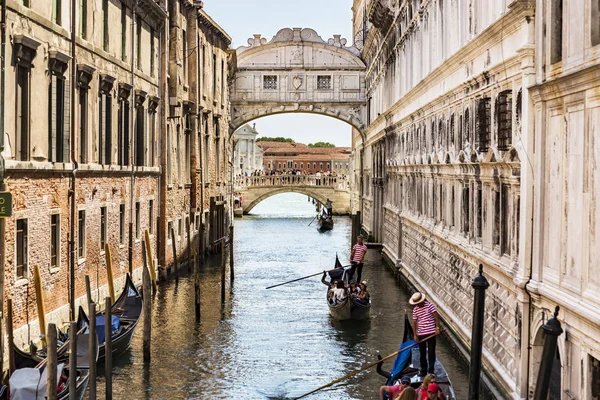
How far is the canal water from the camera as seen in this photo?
33.4 feet

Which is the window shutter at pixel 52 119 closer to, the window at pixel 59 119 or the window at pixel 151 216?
the window at pixel 59 119

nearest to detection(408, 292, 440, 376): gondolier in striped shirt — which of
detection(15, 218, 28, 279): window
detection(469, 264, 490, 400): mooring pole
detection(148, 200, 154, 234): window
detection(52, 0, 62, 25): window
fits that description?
detection(469, 264, 490, 400): mooring pole

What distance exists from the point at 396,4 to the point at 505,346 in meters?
12.7

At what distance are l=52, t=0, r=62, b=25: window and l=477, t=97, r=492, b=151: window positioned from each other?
18.6ft

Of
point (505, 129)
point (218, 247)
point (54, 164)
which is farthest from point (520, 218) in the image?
point (218, 247)

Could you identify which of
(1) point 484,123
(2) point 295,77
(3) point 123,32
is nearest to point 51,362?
(1) point 484,123

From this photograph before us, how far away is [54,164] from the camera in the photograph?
11320 millimetres

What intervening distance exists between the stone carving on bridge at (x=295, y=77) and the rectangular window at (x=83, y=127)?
60.3 feet

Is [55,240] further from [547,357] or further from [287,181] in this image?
[287,181]

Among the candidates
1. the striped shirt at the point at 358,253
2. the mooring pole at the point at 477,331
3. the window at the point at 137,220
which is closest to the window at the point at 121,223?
the window at the point at 137,220

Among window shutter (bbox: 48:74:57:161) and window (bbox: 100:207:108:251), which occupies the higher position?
window shutter (bbox: 48:74:57:161)

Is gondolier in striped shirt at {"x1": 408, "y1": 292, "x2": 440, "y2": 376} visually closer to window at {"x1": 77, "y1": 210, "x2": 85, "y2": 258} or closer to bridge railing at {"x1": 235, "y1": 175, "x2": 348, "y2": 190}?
A: window at {"x1": 77, "y1": 210, "x2": 85, "y2": 258}

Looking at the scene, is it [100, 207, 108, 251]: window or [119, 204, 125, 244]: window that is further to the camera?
[119, 204, 125, 244]: window

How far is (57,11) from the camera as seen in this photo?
11.6 meters
